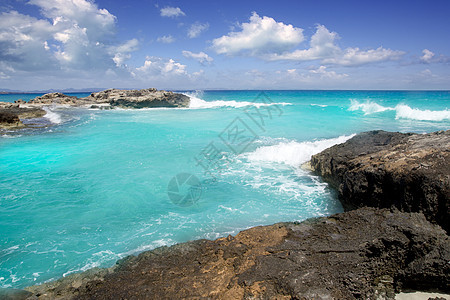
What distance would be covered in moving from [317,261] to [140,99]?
39234mm

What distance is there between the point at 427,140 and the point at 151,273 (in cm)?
693

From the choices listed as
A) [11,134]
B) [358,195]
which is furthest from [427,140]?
[11,134]

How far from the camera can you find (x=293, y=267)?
336 cm

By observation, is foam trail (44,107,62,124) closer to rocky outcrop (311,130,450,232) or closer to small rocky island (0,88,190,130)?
small rocky island (0,88,190,130)

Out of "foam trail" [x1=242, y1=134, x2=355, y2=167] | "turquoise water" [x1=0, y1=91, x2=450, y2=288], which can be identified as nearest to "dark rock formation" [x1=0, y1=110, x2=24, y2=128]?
"turquoise water" [x1=0, y1=91, x2=450, y2=288]

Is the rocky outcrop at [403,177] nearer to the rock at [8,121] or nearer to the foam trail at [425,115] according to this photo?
the foam trail at [425,115]

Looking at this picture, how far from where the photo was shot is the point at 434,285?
3.28 metres

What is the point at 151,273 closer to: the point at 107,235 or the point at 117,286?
the point at 117,286

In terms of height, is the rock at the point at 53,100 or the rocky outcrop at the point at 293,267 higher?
the rock at the point at 53,100

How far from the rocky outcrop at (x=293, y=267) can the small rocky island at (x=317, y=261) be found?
0.01 meters

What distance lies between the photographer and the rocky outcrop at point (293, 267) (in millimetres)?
3111

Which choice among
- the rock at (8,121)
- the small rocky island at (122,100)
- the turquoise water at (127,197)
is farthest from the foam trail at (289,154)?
the small rocky island at (122,100)

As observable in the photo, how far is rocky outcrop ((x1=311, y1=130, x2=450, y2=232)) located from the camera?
4.25m

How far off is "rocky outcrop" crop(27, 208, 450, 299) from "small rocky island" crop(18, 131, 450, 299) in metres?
0.01
